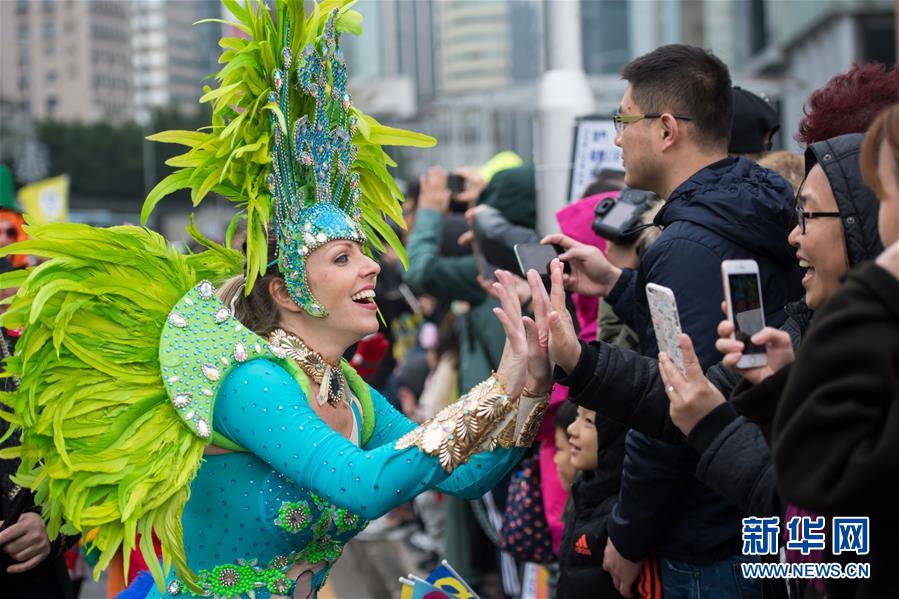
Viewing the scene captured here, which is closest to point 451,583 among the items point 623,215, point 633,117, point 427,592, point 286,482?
point 427,592

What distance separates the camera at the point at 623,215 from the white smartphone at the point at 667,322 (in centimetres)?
137

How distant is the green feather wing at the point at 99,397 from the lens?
10.5 ft

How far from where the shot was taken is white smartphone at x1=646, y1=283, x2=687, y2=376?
2.65 meters

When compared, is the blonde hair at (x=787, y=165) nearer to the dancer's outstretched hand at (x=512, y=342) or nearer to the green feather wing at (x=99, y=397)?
the dancer's outstretched hand at (x=512, y=342)

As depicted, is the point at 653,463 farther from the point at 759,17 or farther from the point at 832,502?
the point at 759,17

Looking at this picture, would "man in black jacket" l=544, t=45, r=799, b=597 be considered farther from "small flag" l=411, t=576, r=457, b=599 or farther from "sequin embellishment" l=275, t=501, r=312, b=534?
"sequin embellishment" l=275, t=501, r=312, b=534

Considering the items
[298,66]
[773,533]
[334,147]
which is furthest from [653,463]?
[298,66]

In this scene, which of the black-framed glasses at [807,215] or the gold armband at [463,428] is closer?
the black-framed glasses at [807,215]

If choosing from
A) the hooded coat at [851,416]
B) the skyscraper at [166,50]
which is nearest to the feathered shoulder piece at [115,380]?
the hooded coat at [851,416]

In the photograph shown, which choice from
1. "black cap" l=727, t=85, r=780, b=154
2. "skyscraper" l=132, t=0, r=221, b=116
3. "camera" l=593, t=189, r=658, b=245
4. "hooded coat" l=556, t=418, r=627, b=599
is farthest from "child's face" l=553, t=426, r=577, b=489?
"skyscraper" l=132, t=0, r=221, b=116

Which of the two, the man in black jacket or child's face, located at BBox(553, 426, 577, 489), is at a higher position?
the man in black jacket

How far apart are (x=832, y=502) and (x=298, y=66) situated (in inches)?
76.8

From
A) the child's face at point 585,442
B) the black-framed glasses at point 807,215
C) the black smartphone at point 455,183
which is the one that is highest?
the black smartphone at point 455,183

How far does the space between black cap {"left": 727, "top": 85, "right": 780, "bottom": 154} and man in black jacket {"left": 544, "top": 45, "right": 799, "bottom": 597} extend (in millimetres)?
726
